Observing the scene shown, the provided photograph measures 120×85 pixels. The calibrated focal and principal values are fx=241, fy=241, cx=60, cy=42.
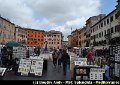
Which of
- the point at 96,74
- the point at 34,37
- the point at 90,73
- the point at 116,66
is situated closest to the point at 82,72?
the point at 90,73

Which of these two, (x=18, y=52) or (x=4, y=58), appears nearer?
(x=4, y=58)

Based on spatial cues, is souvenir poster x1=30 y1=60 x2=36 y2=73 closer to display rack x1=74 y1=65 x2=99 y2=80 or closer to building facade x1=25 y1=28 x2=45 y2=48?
display rack x1=74 y1=65 x2=99 y2=80

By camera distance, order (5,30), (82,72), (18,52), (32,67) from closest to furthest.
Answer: (82,72) → (32,67) → (18,52) → (5,30)

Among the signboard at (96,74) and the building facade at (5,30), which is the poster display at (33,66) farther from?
the building facade at (5,30)

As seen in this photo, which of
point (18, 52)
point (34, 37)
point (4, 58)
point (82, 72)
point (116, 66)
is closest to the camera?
point (82, 72)

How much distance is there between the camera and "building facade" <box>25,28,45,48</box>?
466 feet

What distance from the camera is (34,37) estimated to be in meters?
147

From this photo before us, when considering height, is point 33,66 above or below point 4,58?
below

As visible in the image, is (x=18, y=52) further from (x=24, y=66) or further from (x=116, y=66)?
(x=116, y=66)

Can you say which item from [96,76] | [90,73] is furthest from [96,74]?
[90,73]

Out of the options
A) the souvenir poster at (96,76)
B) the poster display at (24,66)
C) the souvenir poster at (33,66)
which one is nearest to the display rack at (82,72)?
the souvenir poster at (96,76)

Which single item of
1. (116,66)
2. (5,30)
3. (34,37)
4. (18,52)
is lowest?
(116,66)

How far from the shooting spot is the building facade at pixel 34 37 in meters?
142

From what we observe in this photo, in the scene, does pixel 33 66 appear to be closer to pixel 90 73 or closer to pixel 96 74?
pixel 90 73
